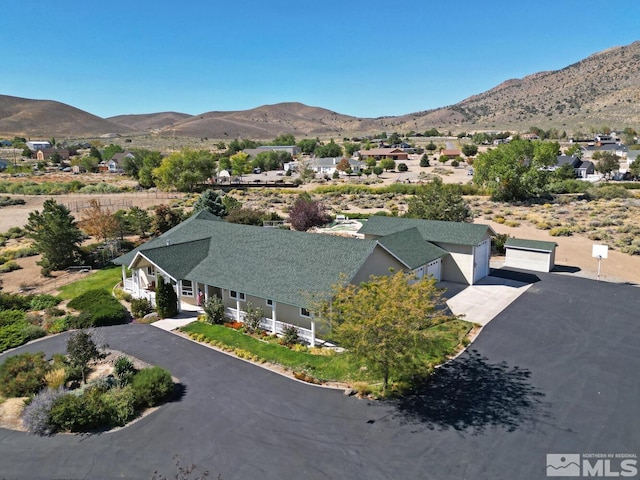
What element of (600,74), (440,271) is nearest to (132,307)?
(440,271)

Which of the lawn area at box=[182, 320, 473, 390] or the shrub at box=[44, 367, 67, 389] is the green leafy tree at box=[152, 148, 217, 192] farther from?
the shrub at box=[44, 367, 67, 389]

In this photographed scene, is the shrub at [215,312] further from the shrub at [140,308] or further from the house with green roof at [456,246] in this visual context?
the house with green roof at [456,246]

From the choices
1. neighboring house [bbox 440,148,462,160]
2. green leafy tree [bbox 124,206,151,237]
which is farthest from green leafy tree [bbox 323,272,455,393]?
neighboring house [bbox 440,148,462,160]

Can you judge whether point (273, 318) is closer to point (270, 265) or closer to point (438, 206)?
point (270, 265)

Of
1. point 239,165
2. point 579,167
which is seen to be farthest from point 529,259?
point 239,165

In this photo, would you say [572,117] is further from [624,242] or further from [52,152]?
[52,152]

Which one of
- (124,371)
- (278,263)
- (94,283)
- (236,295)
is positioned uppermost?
(278,263)
